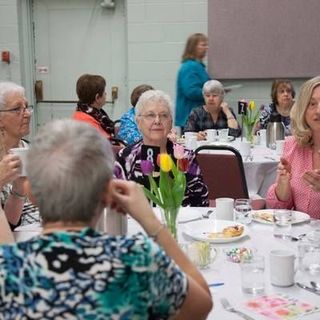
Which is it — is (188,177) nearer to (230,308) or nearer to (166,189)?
(166,189)

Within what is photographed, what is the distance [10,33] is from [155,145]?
4.11 metres

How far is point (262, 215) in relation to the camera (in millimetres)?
2434

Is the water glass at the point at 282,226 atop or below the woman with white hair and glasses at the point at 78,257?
below

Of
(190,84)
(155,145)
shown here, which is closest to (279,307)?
(155,145)

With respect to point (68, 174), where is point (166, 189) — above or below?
below

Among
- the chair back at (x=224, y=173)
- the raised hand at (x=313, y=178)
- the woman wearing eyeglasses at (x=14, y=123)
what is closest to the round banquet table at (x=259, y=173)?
the chair back at (x=224, y=173)

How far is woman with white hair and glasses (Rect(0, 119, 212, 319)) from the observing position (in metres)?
A: 1.09

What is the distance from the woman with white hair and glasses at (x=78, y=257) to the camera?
1.09 metres

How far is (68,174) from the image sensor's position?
44.4 inches

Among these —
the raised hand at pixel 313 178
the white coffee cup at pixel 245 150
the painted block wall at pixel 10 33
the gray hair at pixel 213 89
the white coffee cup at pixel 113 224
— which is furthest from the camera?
the painted block wall at pixel 10 33

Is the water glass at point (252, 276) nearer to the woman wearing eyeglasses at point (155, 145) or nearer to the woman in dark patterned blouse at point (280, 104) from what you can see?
the woman wearing eyeglasses at point (155, 145)

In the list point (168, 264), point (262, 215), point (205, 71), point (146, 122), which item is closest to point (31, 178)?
point (168, 264)

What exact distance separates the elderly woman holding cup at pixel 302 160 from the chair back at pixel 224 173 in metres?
0.59

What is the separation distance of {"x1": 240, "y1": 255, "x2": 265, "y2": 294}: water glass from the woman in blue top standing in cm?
422
